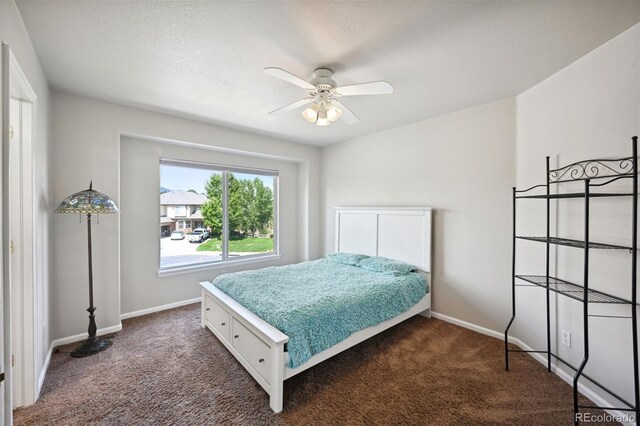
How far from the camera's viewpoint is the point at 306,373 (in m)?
2.17

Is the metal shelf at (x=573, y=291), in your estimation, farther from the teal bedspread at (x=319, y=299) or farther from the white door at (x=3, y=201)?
the white door at (x=3, y=201)

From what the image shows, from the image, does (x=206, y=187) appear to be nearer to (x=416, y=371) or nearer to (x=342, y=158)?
→ (x=342, y=158)

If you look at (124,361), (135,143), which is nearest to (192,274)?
(124,361)

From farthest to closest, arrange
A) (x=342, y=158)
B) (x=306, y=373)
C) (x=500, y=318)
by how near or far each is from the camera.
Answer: (x=342, y=158) < (x=500, y=318) < (x=306, y=373)

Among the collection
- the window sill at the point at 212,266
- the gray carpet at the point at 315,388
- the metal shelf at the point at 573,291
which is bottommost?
the gray carpet at the point at 315,388

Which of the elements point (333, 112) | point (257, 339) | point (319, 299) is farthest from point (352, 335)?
point (333, 112)

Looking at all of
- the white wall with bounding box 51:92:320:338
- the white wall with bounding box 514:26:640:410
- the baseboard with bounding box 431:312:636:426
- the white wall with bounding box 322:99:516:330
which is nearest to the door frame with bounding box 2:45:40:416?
the white wall with bounding box 51:92:320:338

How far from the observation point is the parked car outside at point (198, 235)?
12.8 ft

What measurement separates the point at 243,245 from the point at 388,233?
2.41 metres

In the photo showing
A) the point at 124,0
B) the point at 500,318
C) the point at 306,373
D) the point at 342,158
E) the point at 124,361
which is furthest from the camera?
the point at 342,158

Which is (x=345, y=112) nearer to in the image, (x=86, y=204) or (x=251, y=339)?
(x=251, y=339)

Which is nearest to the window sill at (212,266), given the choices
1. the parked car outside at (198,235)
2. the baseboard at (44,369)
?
the parked car outside at (198,235)

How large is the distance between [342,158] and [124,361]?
3828 millimetres

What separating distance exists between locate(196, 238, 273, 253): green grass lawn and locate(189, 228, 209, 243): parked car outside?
8cm
